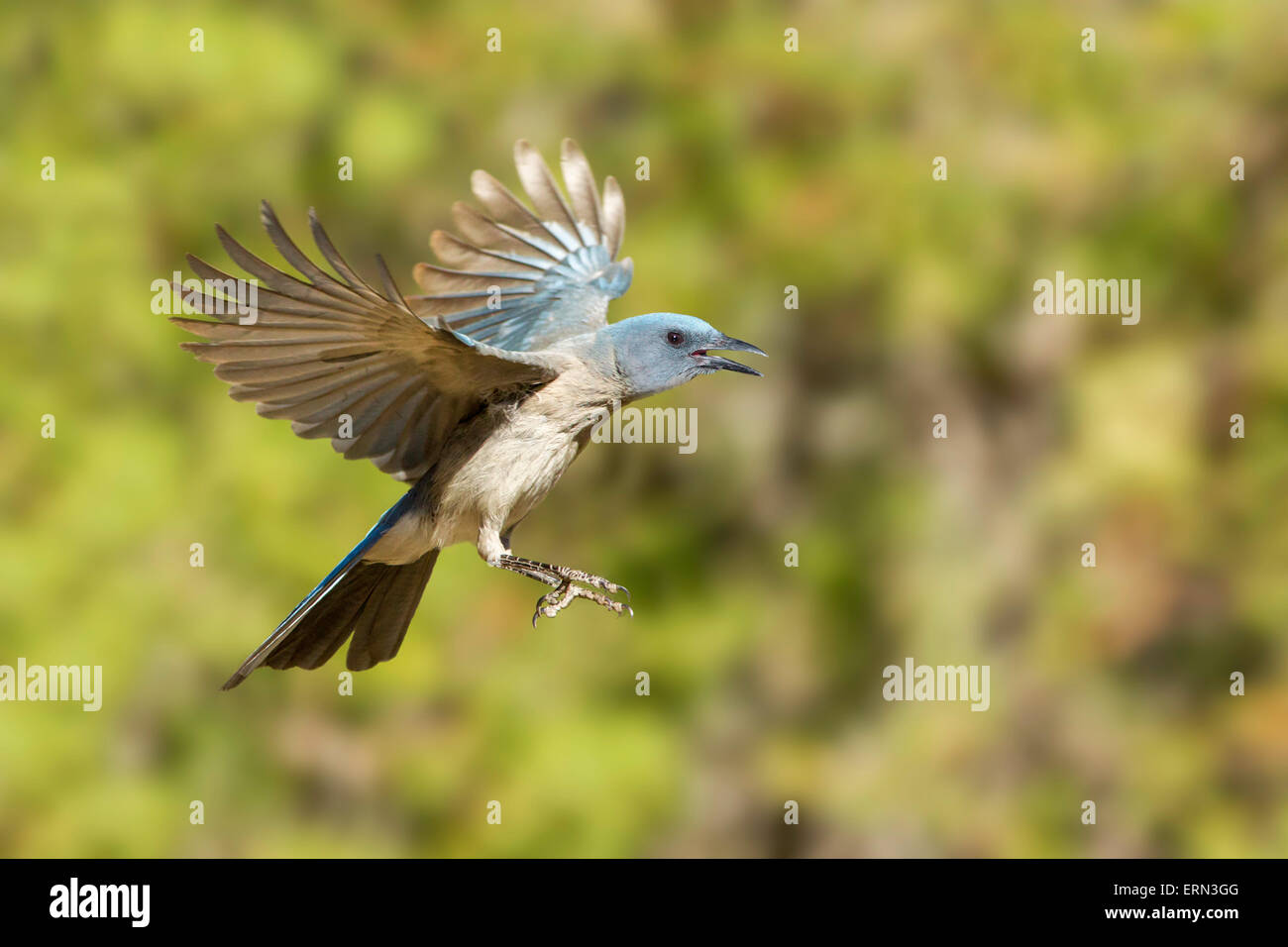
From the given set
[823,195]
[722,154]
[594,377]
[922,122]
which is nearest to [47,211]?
[722,154]

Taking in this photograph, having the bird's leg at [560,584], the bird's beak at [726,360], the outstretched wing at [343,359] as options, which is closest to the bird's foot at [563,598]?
the bird's leg at [560,584]

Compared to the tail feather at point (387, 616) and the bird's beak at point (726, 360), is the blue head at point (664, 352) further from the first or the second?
the tail feather at point (387, 616)

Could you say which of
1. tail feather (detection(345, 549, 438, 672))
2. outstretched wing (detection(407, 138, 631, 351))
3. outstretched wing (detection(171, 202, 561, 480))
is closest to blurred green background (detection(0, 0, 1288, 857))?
outstretched wing (detection(407, 138, 631, 351))

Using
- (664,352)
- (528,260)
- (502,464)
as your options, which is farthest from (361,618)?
(528,260)

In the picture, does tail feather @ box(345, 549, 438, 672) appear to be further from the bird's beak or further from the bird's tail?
the bird's beak

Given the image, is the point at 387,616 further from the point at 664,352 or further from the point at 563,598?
the point at 664,352
